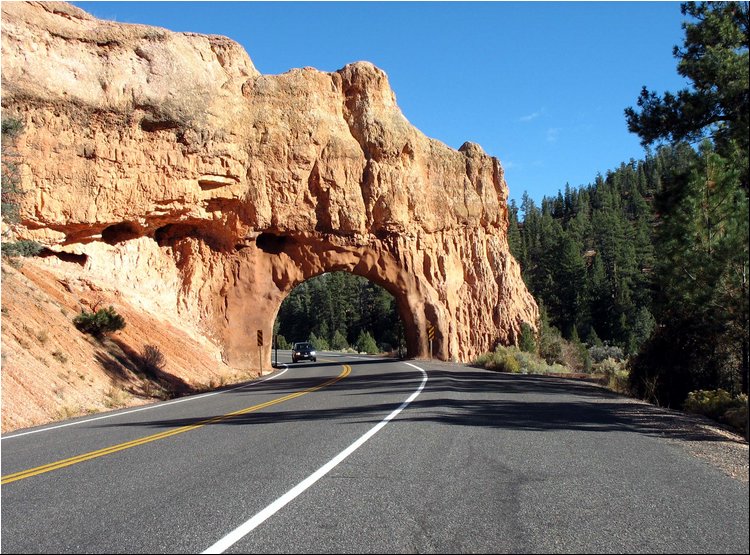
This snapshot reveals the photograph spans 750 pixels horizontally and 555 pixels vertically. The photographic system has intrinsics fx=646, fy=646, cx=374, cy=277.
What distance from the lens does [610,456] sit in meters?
7.58

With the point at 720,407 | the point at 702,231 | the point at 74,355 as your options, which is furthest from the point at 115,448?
the point at 702,231

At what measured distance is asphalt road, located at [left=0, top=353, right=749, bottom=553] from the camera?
4.72 meters

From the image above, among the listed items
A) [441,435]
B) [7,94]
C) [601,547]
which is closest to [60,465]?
[441,435]

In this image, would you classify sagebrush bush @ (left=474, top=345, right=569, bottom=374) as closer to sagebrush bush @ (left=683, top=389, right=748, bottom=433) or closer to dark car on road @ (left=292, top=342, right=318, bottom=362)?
Answer: dark car on road @ (left=292, top=342, right=318, bottom=362)

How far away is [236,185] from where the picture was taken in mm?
34469

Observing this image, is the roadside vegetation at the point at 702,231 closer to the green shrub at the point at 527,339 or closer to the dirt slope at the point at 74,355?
the dirt slope at the point at 74,355

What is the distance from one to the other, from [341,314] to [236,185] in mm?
59474

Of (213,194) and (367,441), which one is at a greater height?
(213,194)

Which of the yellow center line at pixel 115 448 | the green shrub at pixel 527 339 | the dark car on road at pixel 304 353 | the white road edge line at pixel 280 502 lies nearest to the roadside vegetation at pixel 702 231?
the white road edge line at pixel 280 502

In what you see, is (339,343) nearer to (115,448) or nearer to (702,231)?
(702,231)

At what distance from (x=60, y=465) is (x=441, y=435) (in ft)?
16.2

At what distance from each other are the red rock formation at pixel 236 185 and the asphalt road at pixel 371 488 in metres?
20.2

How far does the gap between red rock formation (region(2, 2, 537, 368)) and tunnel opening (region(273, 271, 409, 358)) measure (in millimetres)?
39723

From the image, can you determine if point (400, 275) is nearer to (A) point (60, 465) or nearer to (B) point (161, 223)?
(B) point (161, 223)
